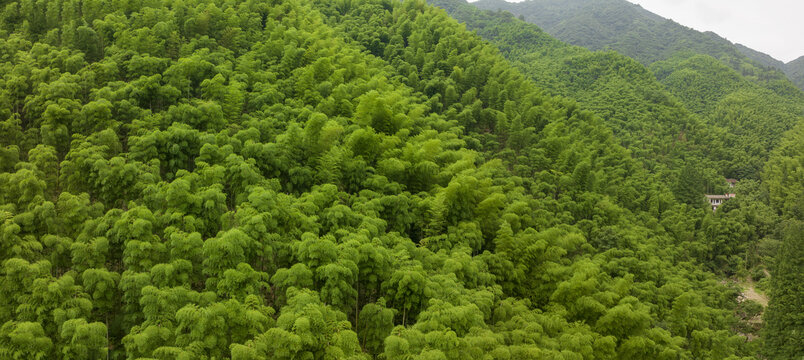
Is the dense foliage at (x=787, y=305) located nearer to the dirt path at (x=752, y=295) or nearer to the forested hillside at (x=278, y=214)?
the forested hillside at (x=278, y=214)

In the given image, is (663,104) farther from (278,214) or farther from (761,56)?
(761,56)

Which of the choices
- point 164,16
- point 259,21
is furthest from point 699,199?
point 164,16

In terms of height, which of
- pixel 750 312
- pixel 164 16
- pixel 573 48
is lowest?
pixel 750 312

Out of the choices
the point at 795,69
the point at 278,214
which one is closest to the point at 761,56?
the point at 795,69

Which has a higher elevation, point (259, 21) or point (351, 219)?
point (259, 21)

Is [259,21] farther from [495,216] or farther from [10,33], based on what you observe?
[495,216]

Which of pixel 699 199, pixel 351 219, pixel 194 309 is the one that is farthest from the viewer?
pixel 699 199

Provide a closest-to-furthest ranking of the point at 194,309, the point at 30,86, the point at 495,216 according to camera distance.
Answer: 1. the point at 194,309
2. the point at 30,86
3. the point at 495,216

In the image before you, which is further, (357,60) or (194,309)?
(357,60)
